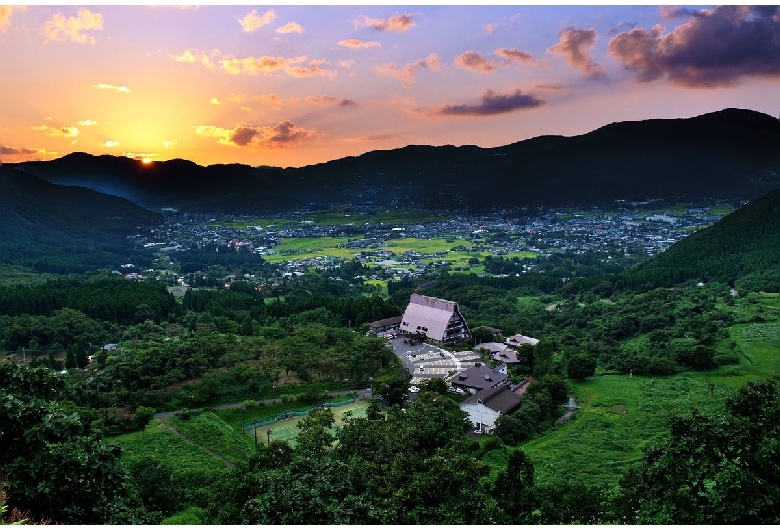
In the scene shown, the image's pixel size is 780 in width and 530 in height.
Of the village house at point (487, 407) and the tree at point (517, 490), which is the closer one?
the tree at point (517, 490)

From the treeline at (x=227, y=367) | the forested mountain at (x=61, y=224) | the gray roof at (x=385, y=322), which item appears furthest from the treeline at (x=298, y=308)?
the forested mountain at (x=61, y=224)

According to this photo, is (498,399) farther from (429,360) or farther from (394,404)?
(429,360)

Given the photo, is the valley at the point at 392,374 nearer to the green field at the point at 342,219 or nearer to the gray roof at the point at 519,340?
the gray roof at the point at 519,340

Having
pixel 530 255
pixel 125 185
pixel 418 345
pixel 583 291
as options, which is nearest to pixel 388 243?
pixel 530 255

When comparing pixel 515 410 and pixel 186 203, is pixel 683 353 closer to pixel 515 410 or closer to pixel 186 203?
pixel 515 410

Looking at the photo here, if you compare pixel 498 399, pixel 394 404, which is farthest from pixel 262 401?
pixel 498 399

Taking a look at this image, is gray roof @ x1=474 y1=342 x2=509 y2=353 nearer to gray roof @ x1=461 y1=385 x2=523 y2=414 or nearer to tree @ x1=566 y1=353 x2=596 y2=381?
tree @ x1=566 y1=353 x2=596 y2=381

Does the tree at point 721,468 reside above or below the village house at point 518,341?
above
